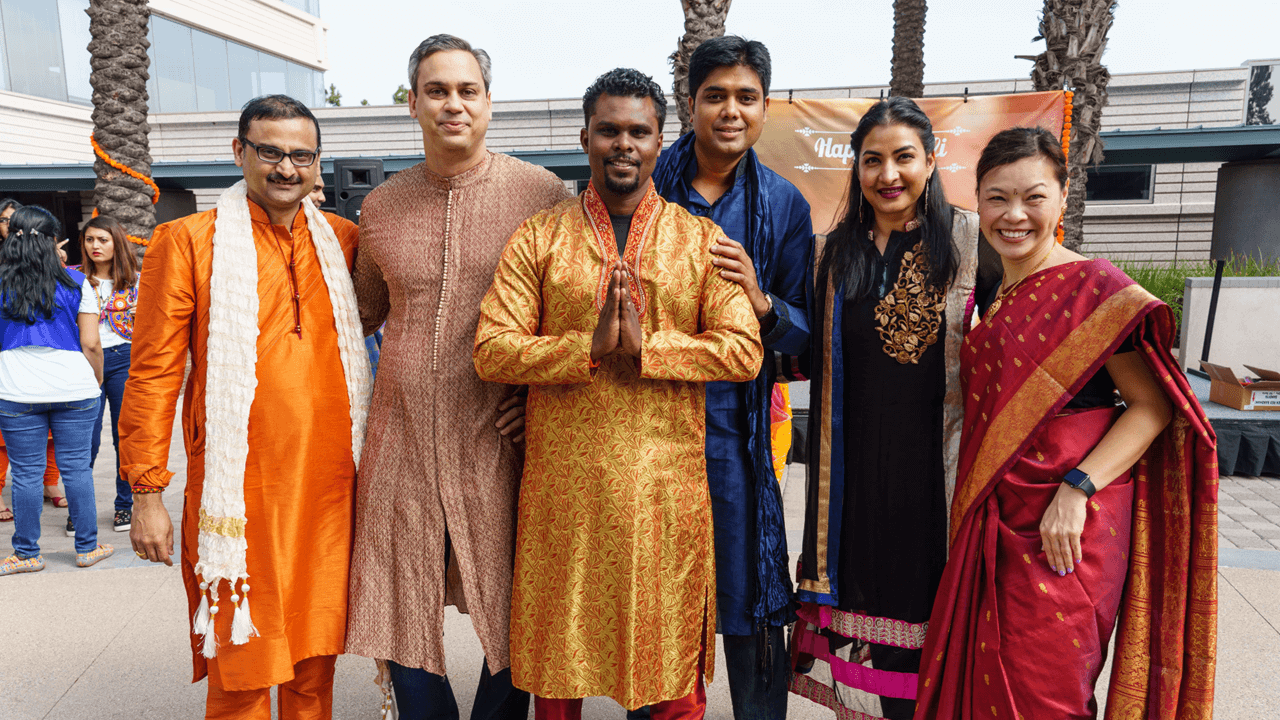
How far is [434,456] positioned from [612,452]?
0.50 m

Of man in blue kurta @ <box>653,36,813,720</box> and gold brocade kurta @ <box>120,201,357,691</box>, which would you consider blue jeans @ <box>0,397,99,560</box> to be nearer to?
gold brocade kurta @ <box>120,201,357,691</box>

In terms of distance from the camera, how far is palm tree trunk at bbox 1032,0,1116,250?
673cm

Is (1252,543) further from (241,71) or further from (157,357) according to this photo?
(241,71)

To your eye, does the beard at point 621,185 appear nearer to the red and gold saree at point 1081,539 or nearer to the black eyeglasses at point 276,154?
the black eyeglasses at point 276,154

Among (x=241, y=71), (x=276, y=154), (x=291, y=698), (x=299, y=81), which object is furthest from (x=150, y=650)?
(x=299, y=81)

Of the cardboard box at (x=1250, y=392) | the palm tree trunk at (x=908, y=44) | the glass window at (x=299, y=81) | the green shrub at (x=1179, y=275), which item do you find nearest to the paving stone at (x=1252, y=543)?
the cardboard box at (x=1250, y=392)

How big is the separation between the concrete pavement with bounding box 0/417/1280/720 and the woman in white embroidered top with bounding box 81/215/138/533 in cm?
92

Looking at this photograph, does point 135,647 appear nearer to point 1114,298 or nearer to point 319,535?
point 319,535

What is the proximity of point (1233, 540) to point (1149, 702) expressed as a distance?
10.9 feet

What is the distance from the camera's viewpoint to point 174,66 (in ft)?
70.3

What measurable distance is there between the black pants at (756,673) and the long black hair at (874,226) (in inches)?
38.1

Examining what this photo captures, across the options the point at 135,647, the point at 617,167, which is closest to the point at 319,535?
the point at 617,167

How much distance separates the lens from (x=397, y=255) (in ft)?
6.66

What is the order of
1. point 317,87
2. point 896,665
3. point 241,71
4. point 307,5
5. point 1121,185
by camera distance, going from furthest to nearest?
1. point 317,87
2. point 307,5
3. point 241,71
4. point 1121,185
5. point 896,665
